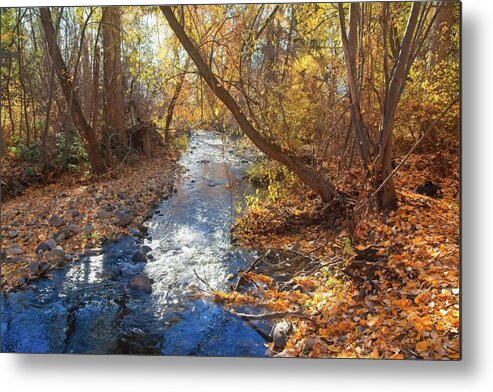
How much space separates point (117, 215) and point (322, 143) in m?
1.40

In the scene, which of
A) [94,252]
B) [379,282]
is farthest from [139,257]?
[379,282]

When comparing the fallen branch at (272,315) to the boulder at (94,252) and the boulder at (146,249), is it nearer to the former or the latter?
the boulder at (146,249)

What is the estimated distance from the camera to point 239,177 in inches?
109

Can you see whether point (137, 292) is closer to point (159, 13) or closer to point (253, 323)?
point (253, 323)

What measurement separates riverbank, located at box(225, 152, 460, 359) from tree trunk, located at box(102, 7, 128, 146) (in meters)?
0.99

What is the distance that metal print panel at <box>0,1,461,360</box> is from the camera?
252cm

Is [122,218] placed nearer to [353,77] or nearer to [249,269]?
[249,269]

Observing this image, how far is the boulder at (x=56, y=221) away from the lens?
2832 millimetres

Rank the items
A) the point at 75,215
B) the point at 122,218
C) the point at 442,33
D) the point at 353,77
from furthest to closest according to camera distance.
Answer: the point at 122,218 < the point at 75,215 < the point at 353,77 < the point at 442,33

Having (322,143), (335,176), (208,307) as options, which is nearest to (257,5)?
(322,143)

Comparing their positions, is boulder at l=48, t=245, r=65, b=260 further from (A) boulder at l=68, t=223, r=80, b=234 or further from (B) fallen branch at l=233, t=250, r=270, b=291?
(B) fallen branch at l=233, t=250, r=270, b=291

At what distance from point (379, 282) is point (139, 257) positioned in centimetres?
146

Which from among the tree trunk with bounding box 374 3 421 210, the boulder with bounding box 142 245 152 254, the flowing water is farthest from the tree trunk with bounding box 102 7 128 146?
the tree trunk with bounding box 374 3 421 210

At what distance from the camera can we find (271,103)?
2744 mm
